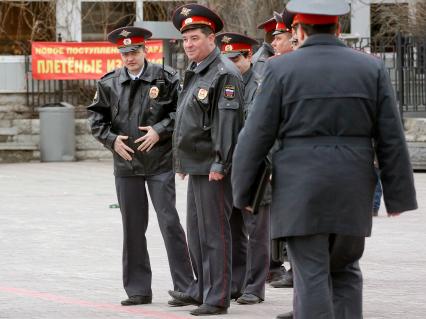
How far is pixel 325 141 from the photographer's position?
608 centimetres

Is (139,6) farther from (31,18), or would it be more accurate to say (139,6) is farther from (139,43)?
(139,43)

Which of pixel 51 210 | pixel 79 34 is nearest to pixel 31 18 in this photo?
pixel 79 34

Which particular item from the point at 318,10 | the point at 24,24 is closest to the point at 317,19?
the point at 318,10

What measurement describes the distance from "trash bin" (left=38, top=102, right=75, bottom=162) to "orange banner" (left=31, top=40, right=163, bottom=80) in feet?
2.00

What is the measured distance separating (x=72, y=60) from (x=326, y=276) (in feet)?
58.5

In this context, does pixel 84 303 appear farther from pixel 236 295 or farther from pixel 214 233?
pixel 214 233

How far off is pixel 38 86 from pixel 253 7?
14.4 feet

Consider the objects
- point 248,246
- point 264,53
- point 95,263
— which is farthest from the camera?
point 95,263

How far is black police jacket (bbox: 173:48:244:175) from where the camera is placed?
8.13 m

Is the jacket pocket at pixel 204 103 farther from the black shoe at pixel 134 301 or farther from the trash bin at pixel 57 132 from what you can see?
the trash bin at pixel 57 132

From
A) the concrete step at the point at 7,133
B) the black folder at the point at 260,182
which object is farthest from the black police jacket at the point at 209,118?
the concrete step at the point at 7,133

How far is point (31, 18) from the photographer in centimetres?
2589

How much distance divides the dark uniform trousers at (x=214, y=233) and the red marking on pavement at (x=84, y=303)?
0.30m

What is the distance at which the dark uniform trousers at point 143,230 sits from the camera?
8.82m
